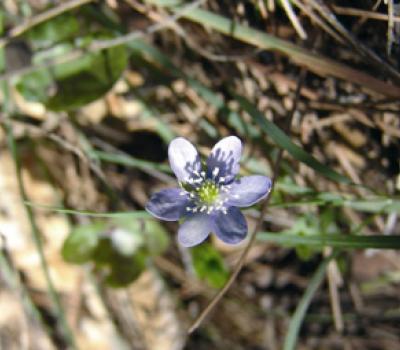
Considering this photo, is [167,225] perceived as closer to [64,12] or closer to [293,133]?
[293,133]

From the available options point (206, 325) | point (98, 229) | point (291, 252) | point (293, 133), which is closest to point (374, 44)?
point (293, 133)

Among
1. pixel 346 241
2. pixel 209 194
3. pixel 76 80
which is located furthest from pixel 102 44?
pixel 346 241

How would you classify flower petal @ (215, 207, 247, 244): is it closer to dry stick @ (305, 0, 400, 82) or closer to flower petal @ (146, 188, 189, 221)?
flower petal @ (146, 188, 189, 221)

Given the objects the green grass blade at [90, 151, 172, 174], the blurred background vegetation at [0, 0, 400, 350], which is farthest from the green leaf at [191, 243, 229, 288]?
the green grass blade at [90, 151, 172, 174]

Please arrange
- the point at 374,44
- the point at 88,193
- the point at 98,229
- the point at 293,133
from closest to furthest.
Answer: the point at 374,44
the point at 293,133
the point at 98,229
the point at 88,193

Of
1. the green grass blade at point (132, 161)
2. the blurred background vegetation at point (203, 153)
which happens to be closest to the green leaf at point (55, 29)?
the blurred background vegetation at point (203, 153)

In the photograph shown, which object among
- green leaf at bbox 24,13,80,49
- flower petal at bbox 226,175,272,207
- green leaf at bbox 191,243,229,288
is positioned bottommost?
green leaf at bbox 191,243,229,288
